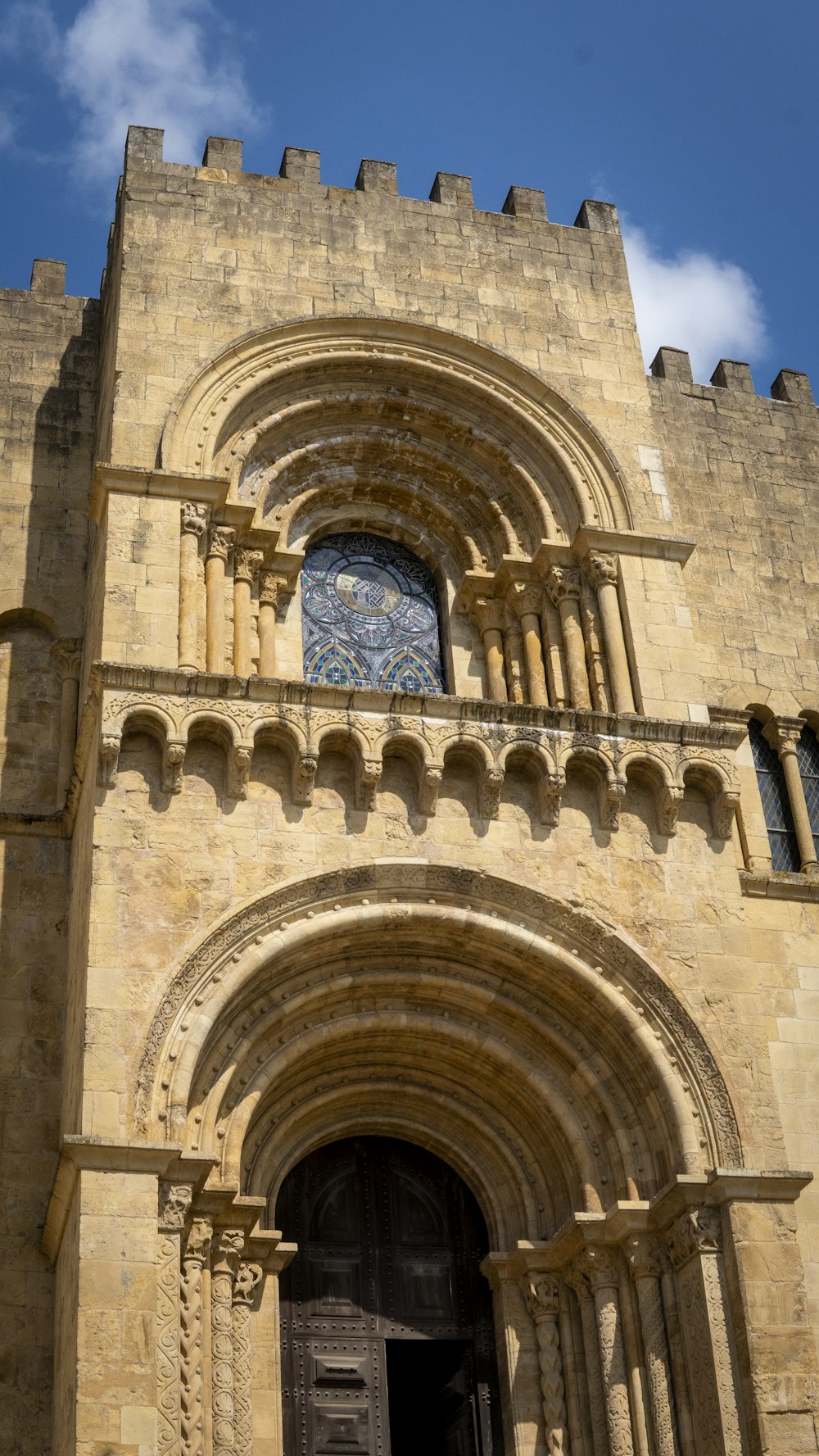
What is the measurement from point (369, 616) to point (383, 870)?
3.98m

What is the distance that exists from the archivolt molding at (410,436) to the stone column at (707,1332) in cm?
→ 613

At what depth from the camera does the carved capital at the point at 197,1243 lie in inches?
446

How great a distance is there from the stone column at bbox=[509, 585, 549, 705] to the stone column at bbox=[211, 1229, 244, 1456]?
526cm

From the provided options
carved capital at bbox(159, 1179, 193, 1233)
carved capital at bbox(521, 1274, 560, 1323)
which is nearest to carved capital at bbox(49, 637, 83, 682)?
carved capital at bbox(159, 1179, 193, 1233)

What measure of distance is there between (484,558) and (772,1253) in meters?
6.78

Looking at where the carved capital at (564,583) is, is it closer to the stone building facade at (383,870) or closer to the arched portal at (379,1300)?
the stone building facade at (383,870)

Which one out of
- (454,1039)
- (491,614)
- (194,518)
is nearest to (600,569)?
(491,614)

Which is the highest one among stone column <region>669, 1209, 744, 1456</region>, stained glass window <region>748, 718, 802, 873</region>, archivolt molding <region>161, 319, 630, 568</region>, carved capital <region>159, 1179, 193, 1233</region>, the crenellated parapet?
archivolt molding <region>161, 319, 630, 568</region>

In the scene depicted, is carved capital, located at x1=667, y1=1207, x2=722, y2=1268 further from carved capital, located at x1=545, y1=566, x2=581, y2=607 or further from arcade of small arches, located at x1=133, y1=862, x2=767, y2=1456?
carved capital, located at x1=545, y1=566, x2=581, y2=607

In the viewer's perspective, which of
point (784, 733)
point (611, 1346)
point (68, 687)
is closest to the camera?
point (611, 1346)

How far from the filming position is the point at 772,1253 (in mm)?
11680

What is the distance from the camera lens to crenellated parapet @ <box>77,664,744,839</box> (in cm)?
1250

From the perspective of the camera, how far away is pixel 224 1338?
11.4 metres

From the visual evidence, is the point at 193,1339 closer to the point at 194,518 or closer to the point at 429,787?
the point at 429,787
